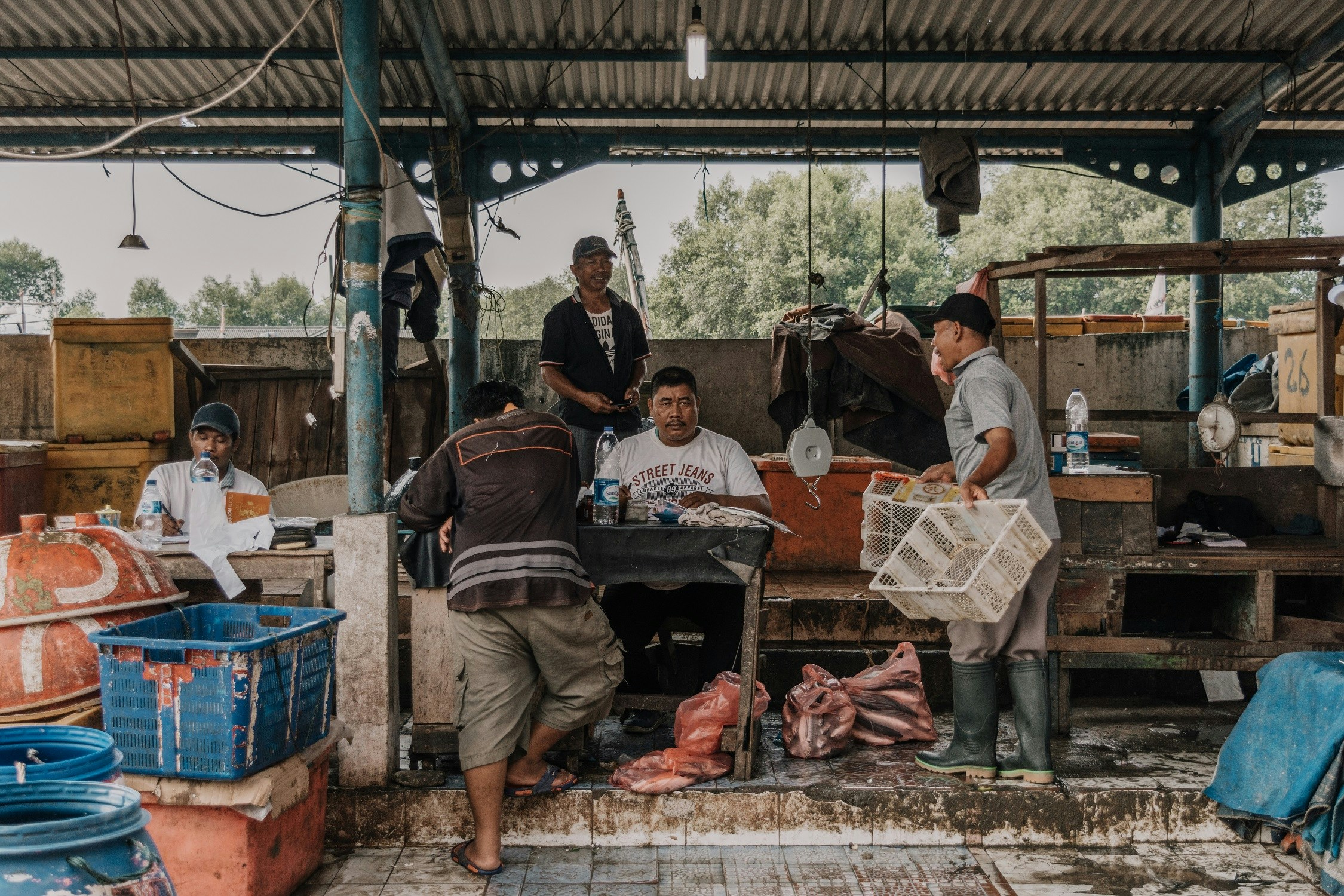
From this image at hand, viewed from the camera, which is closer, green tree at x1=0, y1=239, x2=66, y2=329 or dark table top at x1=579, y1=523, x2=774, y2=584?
dark table top at x1=579, y1=523, x2=774, y2=584

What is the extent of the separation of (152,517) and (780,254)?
39.4 metres

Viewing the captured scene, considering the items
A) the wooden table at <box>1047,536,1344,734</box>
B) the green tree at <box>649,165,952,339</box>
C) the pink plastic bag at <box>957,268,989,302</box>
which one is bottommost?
the wooden table at <box>1047,536,1344,734</box>

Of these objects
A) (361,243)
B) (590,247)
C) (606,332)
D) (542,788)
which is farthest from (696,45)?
(542,788)

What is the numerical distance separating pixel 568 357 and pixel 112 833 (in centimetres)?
442

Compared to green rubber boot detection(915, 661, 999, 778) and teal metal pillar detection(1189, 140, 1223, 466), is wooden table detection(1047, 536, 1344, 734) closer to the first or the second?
green rubber boot detection(915, 661, 999, 778)

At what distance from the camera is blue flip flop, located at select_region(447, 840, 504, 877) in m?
3.84

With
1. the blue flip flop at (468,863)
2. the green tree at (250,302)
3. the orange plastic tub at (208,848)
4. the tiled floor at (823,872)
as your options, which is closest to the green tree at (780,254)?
the green tree at (250,302)

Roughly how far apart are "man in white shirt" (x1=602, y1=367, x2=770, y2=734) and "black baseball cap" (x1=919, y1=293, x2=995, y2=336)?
124 centimetres

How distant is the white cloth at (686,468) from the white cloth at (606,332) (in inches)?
42.4

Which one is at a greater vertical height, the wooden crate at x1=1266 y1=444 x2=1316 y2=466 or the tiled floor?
the wooden crate at x1=1266 y1=444 x2=1316 y2=466

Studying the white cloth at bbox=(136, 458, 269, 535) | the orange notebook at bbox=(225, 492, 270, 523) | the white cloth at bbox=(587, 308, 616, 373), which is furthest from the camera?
the white cloth at bbox=(587, 308, 616, 373)

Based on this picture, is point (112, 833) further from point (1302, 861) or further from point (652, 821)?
point (1302, 861)

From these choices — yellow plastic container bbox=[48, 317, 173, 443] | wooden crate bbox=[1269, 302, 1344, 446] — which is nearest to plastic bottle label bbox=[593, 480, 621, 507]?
wooden crate bbox=[1269, 302, 1344, 446]

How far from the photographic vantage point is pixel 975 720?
428 cm
